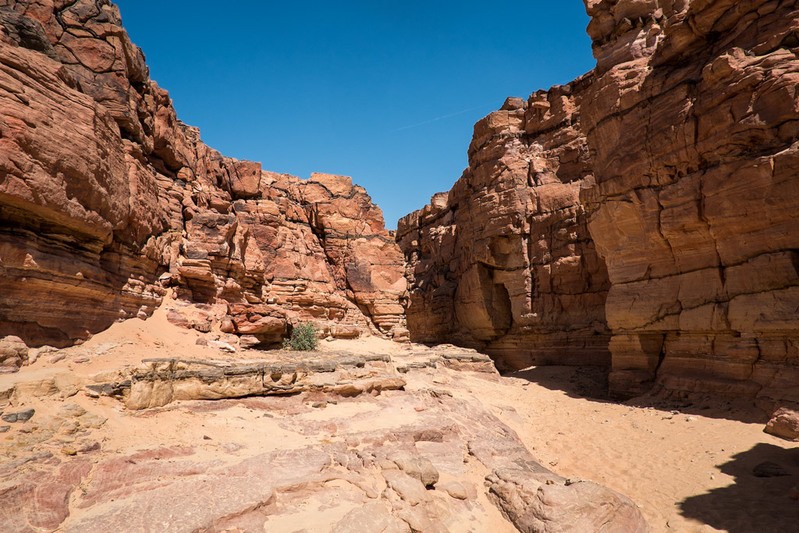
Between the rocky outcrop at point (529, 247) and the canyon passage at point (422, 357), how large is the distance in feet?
0.88

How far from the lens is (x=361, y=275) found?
31625 mm

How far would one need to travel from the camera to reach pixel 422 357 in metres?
17.7

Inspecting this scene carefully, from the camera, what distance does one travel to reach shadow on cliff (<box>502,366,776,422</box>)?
35.3ft

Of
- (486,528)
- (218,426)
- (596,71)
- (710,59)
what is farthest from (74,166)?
(596,71)

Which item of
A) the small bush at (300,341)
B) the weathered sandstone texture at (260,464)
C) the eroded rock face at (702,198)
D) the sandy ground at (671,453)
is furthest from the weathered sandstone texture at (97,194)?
the eroded rock face at (702,198)

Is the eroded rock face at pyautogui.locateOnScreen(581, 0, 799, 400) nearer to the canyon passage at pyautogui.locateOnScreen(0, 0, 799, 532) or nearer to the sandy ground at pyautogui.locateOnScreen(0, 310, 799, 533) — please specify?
the canyon passage at pyautogui.locateOnScreen(0, 0, 799, 532)

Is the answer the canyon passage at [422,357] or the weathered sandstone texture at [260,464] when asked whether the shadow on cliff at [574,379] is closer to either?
the canyon passage at [422,357]

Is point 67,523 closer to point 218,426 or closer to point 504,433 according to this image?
point 218,426

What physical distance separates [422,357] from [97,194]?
13.2 m

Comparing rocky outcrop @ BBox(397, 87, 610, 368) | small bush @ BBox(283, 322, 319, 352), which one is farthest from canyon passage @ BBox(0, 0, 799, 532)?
small bush @ BBox(283, 322, 319, 352)

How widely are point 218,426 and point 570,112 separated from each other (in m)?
25.4

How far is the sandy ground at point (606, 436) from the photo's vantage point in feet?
21.5

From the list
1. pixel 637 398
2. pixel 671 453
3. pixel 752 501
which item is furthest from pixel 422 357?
pixel 752 501

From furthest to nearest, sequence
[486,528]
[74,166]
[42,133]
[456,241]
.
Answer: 1. [456,241]
2. [74,166]
3. [42,133]
4. [486,528]
